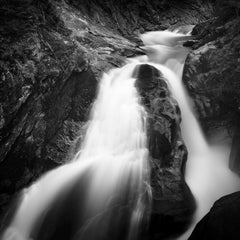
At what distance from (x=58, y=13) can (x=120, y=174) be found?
803cm

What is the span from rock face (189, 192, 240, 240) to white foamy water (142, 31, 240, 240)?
1.36m

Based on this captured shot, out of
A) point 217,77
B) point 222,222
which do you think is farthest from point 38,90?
point 222,222

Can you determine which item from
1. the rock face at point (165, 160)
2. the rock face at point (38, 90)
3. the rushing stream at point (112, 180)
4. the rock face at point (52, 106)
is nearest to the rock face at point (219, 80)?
the rushing stream at point (112, 180)

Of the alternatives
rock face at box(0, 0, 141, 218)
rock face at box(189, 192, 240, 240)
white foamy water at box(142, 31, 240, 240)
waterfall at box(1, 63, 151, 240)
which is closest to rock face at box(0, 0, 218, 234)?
rock face at box(0, 0, 141, 218)

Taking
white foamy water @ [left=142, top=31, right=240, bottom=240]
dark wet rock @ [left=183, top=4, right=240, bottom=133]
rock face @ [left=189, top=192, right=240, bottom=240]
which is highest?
dark wet rock @ [left=183, top=4, right=240, bottom=133]

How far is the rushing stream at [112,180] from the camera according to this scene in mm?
6922

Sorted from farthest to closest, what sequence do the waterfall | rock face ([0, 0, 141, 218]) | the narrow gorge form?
rock face ([0, 0, 141, 218]) < the narrow gorge < the waterfall

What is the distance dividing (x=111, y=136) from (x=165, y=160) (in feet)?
5.74

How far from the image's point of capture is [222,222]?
5.32m

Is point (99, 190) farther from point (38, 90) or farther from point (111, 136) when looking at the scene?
point (38, 90)

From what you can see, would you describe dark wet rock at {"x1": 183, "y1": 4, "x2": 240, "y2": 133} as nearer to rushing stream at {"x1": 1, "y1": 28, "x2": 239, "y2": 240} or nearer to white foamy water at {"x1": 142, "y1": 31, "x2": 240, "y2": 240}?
white foamy water at {"x1": 142, "y1": 31, "x2": 240, "y2": 240}

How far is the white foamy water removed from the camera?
25.9ft

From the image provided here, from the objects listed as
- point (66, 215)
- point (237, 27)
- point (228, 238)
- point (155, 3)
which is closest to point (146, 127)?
point (66, 215)

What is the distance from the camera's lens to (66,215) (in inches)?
282
